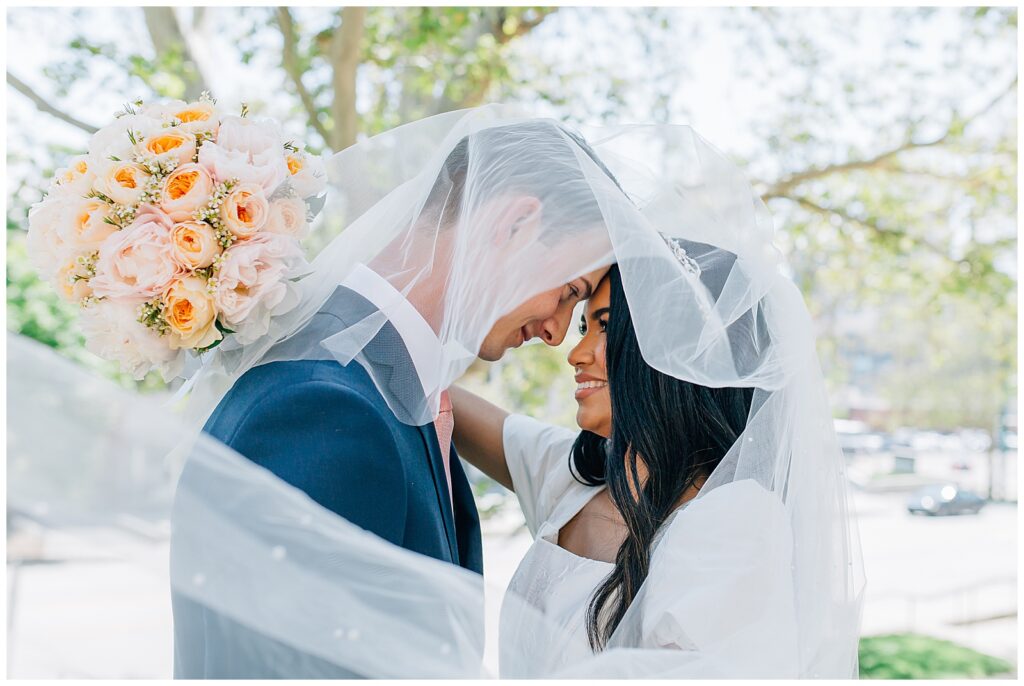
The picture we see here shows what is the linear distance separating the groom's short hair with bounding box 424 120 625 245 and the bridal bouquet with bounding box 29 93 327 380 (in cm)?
33

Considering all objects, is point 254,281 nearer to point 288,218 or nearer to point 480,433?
point 288,218

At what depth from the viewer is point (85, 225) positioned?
1741 millimetres

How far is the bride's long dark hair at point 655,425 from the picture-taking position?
2.23m

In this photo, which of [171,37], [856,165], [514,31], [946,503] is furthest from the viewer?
[946,503]

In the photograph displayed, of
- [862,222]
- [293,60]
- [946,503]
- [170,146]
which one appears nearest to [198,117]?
[170,146]

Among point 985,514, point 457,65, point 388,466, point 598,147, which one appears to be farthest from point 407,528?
point 985,514

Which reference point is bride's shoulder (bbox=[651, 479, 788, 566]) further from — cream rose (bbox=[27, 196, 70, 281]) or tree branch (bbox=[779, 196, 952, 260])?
tree branch (bbox=[779, 196, 952, 260])

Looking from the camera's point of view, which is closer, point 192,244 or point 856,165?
point 192,244

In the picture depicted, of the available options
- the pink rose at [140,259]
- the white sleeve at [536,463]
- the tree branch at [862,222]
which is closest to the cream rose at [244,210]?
the pink rose at [140,259]

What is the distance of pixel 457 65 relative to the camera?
6352mm

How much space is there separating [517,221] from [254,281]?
1.92 ft

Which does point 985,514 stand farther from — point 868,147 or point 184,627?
point 184,627

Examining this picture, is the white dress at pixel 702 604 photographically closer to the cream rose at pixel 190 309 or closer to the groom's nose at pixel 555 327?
the groom's nose at pixel 555 327

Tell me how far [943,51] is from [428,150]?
6.56 meters
